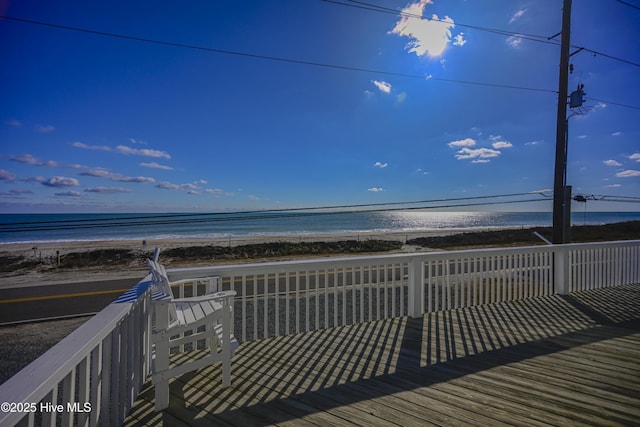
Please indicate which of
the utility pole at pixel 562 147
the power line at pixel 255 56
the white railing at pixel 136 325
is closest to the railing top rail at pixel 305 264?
the white railing at pixel 136 325

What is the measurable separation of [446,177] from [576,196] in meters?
20.0

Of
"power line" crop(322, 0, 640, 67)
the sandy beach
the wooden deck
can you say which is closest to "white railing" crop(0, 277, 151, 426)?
the wooden deck

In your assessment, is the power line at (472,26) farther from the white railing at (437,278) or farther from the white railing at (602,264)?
the white railing at (437,278)

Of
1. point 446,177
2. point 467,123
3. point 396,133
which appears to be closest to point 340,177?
point 446,177

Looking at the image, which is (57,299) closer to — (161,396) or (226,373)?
(161,396)

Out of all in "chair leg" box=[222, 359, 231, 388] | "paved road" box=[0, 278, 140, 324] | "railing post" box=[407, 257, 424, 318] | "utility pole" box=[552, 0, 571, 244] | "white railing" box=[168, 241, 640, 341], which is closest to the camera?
"chair leg" box=[222, 359, 231, 388]

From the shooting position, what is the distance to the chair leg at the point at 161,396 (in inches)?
73.7

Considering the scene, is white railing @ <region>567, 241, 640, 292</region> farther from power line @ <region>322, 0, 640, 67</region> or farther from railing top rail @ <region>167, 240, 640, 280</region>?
power line @ <region>322, 0, 640, 67</region>

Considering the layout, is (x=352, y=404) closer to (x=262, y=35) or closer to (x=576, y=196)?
(x=576, y=196)

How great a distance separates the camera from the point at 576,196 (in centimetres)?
522

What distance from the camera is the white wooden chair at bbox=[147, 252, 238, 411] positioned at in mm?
1854

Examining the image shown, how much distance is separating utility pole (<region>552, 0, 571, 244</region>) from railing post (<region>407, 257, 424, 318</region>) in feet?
10.7

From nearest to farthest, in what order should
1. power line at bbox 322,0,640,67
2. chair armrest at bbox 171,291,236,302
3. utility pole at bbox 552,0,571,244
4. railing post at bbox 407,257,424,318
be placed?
chair armrest at bbox 171,291,236,302
railing post at bbox 407,257,424,318
utility pole at bbox 552,0,571,244
power line at bbox 322,0,640,67

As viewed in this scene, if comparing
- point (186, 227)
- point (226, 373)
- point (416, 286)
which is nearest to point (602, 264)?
point (416, 286)
